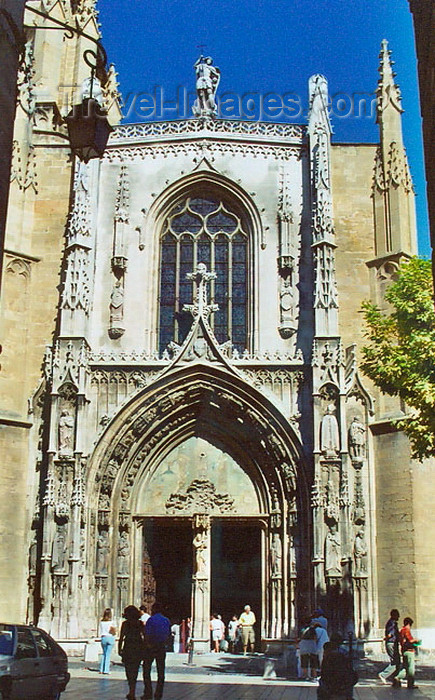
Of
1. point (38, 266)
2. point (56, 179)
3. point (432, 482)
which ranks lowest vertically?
point (432, 482)

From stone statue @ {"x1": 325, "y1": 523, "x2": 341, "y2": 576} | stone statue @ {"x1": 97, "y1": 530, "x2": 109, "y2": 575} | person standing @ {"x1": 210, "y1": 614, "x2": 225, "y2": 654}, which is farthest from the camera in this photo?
stone statue @ {"x1": 97, "y1": 530, "x2": 109, "y2": 575}

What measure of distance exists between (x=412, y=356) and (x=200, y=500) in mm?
8524

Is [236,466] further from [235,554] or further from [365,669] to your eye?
[365,669]

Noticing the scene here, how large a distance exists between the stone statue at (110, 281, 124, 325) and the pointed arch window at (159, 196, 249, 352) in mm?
1194

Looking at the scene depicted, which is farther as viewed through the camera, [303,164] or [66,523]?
[303,164]

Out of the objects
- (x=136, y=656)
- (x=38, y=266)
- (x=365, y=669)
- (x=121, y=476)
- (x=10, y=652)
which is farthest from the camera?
(x=38, y=266)

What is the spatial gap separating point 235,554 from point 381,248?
8947 millimetres

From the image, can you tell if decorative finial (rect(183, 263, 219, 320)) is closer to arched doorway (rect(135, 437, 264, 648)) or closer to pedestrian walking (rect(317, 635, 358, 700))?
arched doorway (rect(135, 437, 264, 648))

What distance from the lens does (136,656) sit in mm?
12820

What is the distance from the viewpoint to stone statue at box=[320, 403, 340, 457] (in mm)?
22594

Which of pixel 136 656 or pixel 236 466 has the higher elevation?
pixel 236 466

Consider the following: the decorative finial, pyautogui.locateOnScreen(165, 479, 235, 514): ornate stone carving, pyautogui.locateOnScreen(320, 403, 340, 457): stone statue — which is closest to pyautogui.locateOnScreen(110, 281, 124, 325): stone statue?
the decorative finial

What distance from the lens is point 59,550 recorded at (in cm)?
2225

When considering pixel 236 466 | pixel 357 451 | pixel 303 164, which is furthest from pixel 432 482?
pixel 303 164
